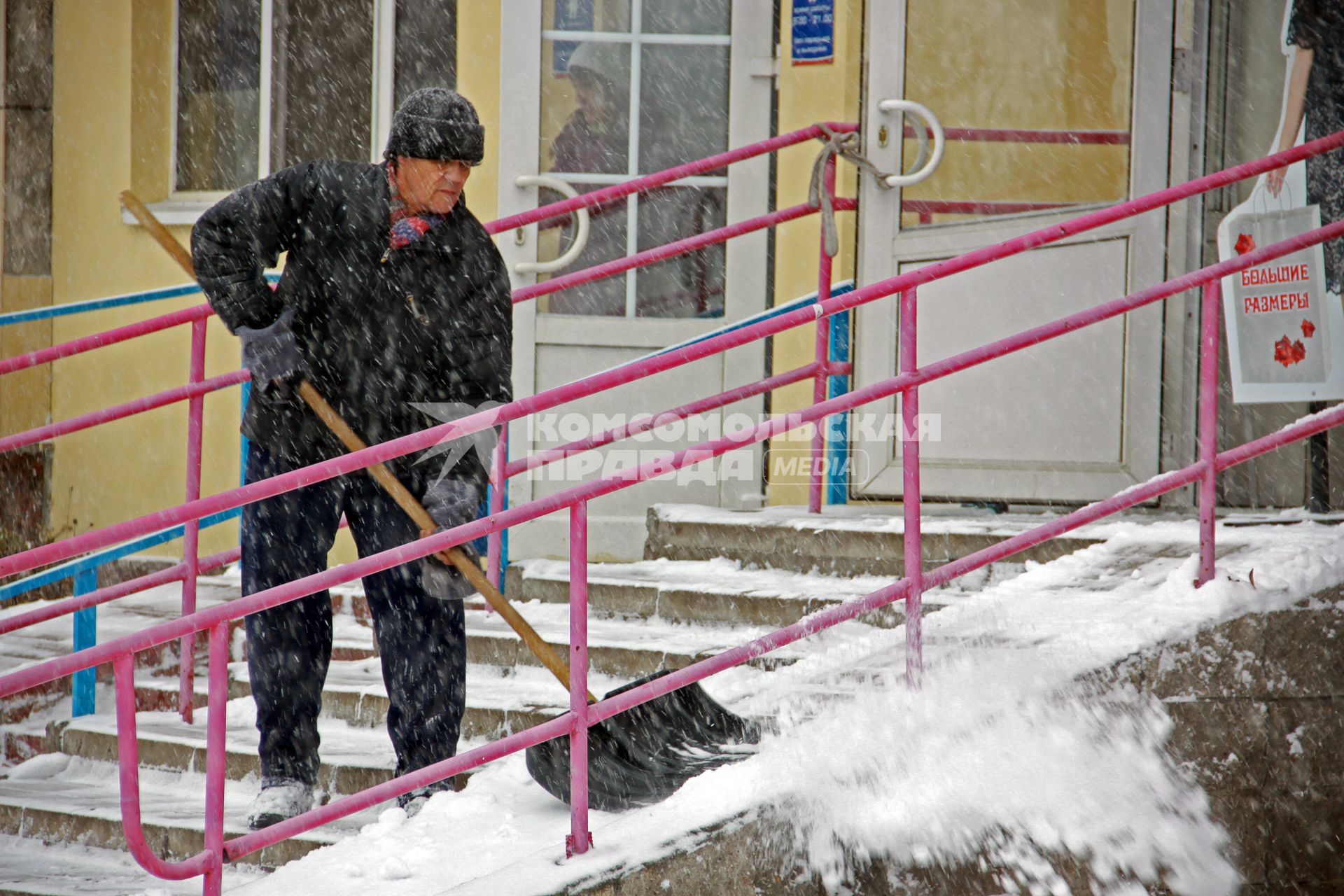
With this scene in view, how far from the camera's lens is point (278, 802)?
120 inches

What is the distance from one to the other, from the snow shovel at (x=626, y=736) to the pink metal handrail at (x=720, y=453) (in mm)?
231

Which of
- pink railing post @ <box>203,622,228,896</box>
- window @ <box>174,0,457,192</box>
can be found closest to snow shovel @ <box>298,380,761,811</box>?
pink railing post @ <box>203,622,228,896</box>

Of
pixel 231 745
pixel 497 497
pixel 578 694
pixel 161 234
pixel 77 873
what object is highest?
pixel 161 234

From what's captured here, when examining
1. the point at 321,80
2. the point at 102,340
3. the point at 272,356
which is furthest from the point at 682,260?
the point at 272,356

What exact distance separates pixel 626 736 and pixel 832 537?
141 cm

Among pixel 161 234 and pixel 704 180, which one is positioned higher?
pixel 704 180

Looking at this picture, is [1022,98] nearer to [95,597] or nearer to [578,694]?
[578,694]

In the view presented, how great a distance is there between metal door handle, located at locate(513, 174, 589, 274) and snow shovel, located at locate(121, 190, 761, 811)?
7.13 feet

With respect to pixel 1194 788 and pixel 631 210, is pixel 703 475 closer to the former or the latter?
pixel 631 210

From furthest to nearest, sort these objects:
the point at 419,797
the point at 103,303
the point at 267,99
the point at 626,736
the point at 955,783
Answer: the point at 267,99 → the point at 103,303 → the point at 419,797 → the point at 626,736 → the point at 955,783

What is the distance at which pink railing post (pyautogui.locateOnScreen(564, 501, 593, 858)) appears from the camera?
97.9 inches

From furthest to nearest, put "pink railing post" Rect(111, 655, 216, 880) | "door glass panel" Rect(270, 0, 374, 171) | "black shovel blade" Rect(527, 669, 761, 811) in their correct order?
"door glass panel" Rect(270, 0, 374, 171), "black shovel blade" Rect(527, 669, 761, 811), "pink railing post" Rect(111, 655, 216, 880)

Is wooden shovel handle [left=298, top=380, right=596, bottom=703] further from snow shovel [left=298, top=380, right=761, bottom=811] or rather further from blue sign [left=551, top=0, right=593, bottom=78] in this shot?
blue sign [left=551, top=0, right=593, bottom=78]

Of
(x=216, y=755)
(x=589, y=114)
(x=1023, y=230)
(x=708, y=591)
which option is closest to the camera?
(x=216, y=755)
